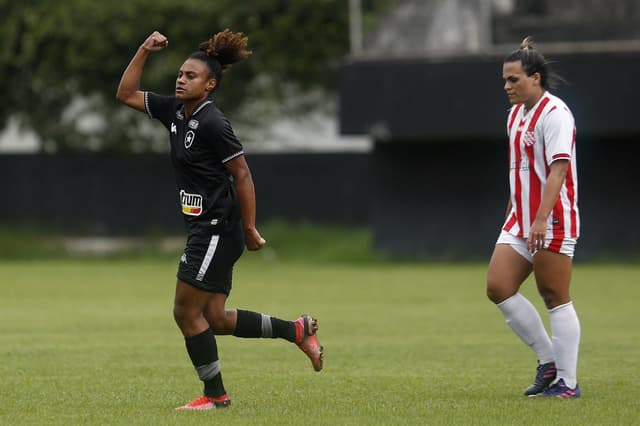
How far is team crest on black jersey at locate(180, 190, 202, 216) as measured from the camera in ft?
25.5

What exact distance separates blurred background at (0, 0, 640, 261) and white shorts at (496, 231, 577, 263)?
47.0 feet

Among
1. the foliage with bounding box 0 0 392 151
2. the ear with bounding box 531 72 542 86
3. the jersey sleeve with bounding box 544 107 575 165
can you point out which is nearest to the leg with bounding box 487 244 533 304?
the jersey sleeve with bounding box 544 107 575 165

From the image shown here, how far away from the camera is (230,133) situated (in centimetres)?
772

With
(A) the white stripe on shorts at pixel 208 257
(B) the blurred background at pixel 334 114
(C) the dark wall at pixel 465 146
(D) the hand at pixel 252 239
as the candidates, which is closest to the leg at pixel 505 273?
(D) the hand at pixel 252 239

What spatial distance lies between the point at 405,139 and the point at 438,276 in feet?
12.1

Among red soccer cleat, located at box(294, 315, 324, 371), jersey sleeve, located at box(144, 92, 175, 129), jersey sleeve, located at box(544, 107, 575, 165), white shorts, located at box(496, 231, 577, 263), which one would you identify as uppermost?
jersey sleeve, located at box(144, 92, 175, 129)

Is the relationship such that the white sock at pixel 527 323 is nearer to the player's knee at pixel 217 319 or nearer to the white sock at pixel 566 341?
the white sock at pixel 566 341

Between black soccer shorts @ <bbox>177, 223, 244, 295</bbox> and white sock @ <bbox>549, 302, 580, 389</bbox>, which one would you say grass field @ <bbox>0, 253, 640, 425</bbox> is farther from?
black soccer shorts @ <bbox>177, 223, 244, 295</bbox>

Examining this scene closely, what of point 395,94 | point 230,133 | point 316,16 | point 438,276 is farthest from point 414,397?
point 316,16

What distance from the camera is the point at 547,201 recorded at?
796 centimetres

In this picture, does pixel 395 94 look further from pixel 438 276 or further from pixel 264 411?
pixel 264 411

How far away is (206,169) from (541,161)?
6.98 feet

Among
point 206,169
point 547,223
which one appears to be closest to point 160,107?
point 206,169

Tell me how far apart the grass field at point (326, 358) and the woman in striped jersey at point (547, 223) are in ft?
1.11
